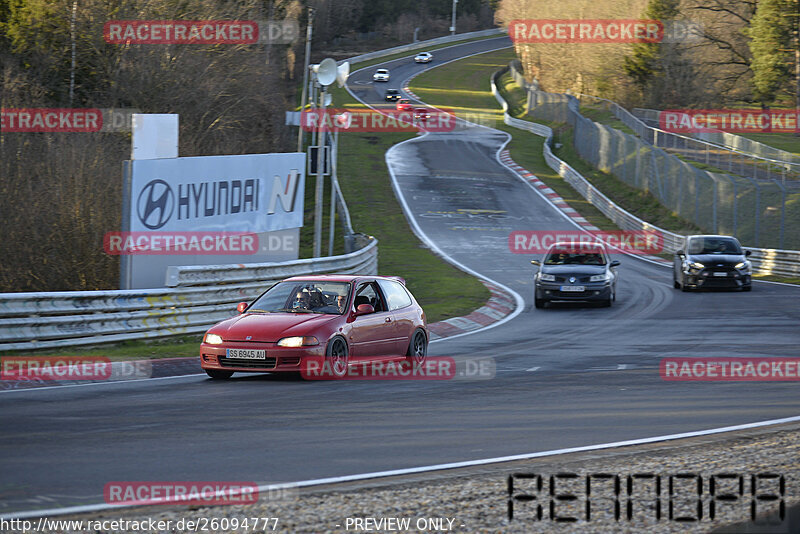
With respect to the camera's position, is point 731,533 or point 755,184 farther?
point 755,184

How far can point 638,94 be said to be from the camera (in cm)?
7788

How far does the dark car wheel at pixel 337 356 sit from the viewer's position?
12539mm

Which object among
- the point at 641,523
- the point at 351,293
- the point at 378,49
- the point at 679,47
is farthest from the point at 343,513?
the point at 378,49

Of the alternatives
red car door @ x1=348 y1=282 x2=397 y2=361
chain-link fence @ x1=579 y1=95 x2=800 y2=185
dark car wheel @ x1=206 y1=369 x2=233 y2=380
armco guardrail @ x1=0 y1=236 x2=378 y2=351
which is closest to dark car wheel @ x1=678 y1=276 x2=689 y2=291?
chain-link fence @ x1=579 y1=95 x2=800 y2=185

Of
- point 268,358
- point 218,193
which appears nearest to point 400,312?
point 268,358

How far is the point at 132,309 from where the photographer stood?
1588 centimetres

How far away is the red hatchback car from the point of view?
12281 mm

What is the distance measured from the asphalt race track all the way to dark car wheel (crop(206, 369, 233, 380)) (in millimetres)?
188

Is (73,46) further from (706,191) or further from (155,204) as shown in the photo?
(706,191)

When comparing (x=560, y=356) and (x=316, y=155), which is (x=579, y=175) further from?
(x=560, y=356)

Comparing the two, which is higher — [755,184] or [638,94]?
A: [638,94]

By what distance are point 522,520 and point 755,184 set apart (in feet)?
105

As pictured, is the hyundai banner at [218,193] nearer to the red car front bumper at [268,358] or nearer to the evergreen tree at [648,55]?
the red car front bumper at [268,358]

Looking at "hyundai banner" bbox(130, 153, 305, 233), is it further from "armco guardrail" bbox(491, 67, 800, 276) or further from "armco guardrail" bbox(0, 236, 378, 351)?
"armco guardrail" bbox(491, 67, 800, 276)
